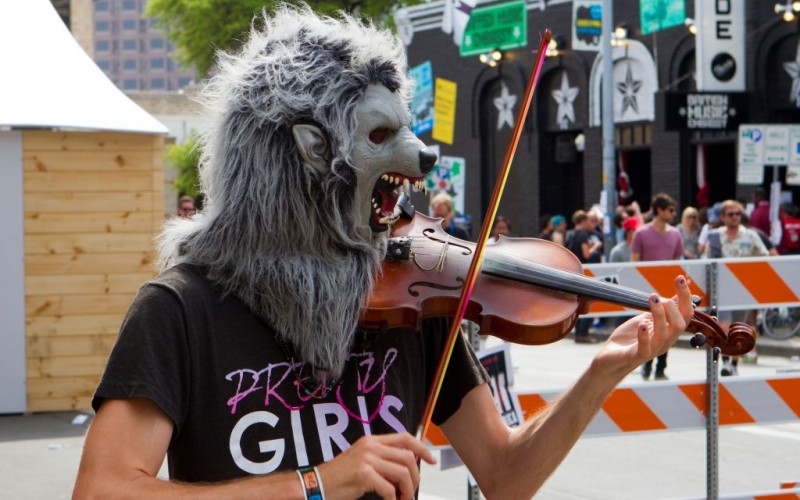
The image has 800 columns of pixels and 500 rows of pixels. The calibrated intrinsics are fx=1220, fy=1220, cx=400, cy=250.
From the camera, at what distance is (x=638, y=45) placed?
23.4 meters

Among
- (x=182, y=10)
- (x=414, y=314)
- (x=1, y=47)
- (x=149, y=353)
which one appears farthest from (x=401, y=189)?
(x=182, y=10)

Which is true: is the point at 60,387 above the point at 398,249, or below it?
below

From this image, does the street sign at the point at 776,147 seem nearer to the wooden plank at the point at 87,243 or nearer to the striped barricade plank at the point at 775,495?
the wooden plank at the point at 87,243

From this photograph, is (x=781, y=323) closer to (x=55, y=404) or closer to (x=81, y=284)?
(x=81, y=284)

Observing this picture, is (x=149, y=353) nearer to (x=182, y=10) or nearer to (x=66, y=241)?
(x=66, y=241)

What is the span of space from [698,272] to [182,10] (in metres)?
33.4

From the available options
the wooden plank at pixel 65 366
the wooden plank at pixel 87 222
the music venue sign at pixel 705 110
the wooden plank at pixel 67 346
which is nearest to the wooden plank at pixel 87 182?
the wooden plank at pixel 87 222

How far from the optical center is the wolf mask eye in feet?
7.02

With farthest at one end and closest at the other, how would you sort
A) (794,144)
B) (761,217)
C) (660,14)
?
(660,14) < (761,217) < (794,144)

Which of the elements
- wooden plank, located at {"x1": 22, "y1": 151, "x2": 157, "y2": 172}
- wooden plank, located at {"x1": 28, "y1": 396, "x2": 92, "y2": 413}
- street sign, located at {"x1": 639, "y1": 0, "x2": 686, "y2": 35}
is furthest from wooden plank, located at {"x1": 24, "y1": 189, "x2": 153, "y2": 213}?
street sign, located at {"x1": 639, "y1": 0, "x2": 686, "y2": 35}

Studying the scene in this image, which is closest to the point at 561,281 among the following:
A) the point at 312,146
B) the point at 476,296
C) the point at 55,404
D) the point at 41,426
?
the point at 476,296

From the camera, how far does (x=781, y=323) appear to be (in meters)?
14.3

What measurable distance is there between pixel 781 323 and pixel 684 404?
32.6ft

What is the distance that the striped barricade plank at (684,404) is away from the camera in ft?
15.9
